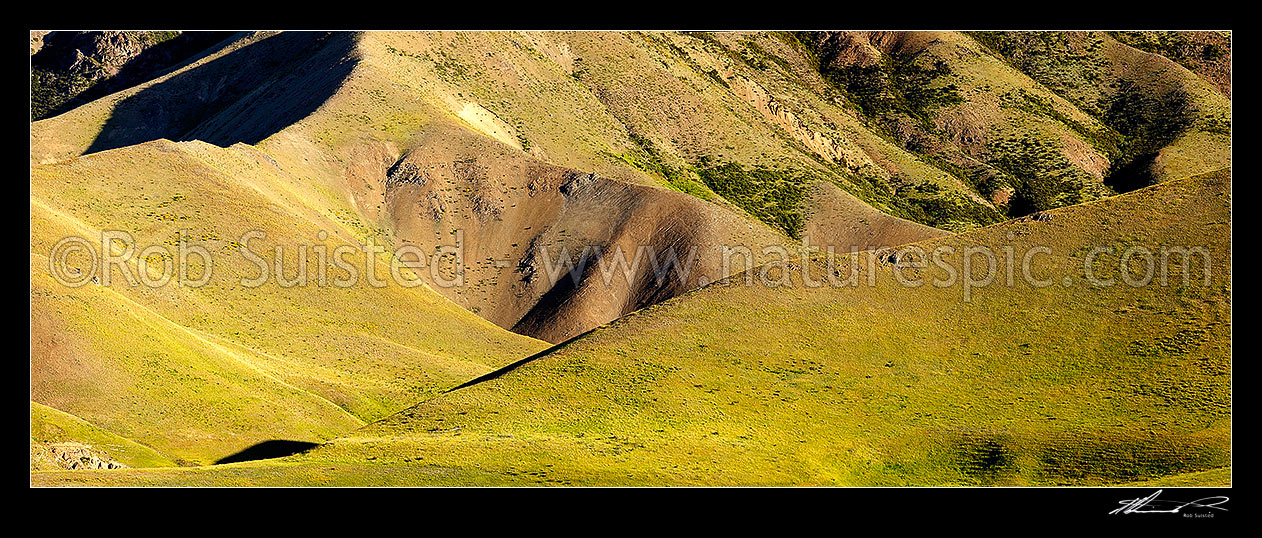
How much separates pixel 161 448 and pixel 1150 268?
5506 cm

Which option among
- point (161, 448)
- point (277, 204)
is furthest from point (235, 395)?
point (277, 204)

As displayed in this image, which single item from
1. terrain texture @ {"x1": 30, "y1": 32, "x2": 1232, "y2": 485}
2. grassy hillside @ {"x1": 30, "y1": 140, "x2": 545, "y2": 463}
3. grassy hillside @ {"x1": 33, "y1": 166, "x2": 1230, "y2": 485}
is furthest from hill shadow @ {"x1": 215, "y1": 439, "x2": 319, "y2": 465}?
grassy hillside @ {"x1": 33, "y1": 166, "x2": 1230, "y2": 485}

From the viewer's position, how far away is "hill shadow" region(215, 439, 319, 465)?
5466 centimetres

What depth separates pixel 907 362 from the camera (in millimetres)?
56688

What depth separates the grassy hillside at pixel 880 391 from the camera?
46812 millimetres

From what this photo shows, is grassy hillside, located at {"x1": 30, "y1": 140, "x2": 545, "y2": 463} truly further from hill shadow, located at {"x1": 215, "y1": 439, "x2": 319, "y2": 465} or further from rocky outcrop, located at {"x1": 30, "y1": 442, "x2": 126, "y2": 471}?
rocky outcrop, located at {"x1": 30, "y1": 442, "x2": 126, "y2": 471}

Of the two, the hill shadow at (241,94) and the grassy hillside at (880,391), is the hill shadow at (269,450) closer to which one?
the grassy hillside at (880,391)

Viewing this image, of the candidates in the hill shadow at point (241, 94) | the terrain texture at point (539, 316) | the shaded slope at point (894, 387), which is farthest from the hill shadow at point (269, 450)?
the hill shadow at point (241, 94)
